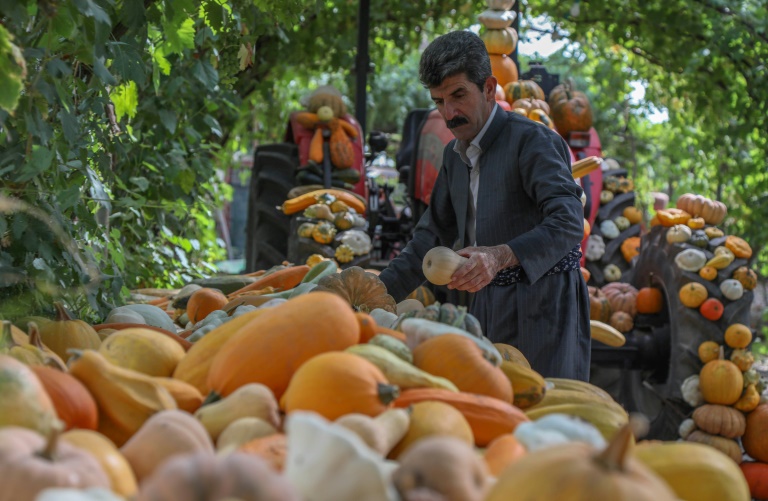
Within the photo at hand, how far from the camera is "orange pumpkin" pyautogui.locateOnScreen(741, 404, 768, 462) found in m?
5.83

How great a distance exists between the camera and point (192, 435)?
1.54 metres

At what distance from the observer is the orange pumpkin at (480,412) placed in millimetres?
1792

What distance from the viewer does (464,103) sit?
3.51m

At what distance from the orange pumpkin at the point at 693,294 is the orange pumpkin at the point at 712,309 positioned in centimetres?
3

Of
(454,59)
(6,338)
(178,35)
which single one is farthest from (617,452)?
(178,35)

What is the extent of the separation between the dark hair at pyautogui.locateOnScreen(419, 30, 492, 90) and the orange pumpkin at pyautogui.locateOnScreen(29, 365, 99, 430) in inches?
79.4

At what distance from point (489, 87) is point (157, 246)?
4.16m

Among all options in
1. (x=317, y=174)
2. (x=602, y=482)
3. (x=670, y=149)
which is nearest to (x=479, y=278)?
(x=602, y=482)

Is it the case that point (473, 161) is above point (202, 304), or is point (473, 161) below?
above

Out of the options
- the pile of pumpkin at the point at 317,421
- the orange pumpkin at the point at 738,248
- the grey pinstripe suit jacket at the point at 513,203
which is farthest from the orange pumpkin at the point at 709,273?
the pile of pumpkin at the point at 317,421

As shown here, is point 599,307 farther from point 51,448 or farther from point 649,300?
point 51,448

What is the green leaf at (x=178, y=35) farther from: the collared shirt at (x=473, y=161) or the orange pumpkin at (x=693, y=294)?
the orange pumpkin at (x=693, y=294)

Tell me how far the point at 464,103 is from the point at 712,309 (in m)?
3.13

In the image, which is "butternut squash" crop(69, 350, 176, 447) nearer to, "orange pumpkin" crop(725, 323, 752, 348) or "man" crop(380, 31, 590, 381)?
"man" crop(380, 31, 590, 381)
